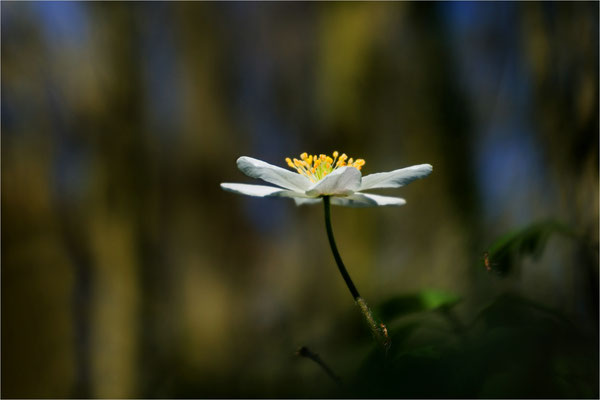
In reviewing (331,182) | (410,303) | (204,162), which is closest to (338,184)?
(331,182)

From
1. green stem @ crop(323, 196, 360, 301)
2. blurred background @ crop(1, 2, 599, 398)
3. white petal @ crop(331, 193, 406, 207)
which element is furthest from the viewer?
blurred background @ crop(1, 2, 599, 398)

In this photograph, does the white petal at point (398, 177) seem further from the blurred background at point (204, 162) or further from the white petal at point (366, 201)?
the blurred background at point (204, 162)

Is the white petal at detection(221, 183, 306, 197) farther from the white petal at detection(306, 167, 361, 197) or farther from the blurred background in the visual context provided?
the blurred background

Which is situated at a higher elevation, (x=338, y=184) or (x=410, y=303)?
(x=338, y=184)

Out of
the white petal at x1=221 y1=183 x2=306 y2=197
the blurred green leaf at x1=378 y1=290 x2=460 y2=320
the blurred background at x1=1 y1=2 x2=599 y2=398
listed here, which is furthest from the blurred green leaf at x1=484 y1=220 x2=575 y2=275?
the blurred background at x1=1 y1=2 x2=599 y2=398

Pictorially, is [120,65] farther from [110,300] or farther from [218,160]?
[110,300]

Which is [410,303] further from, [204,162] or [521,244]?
[204,162]

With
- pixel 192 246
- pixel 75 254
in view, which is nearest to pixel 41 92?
pixel 75 254
